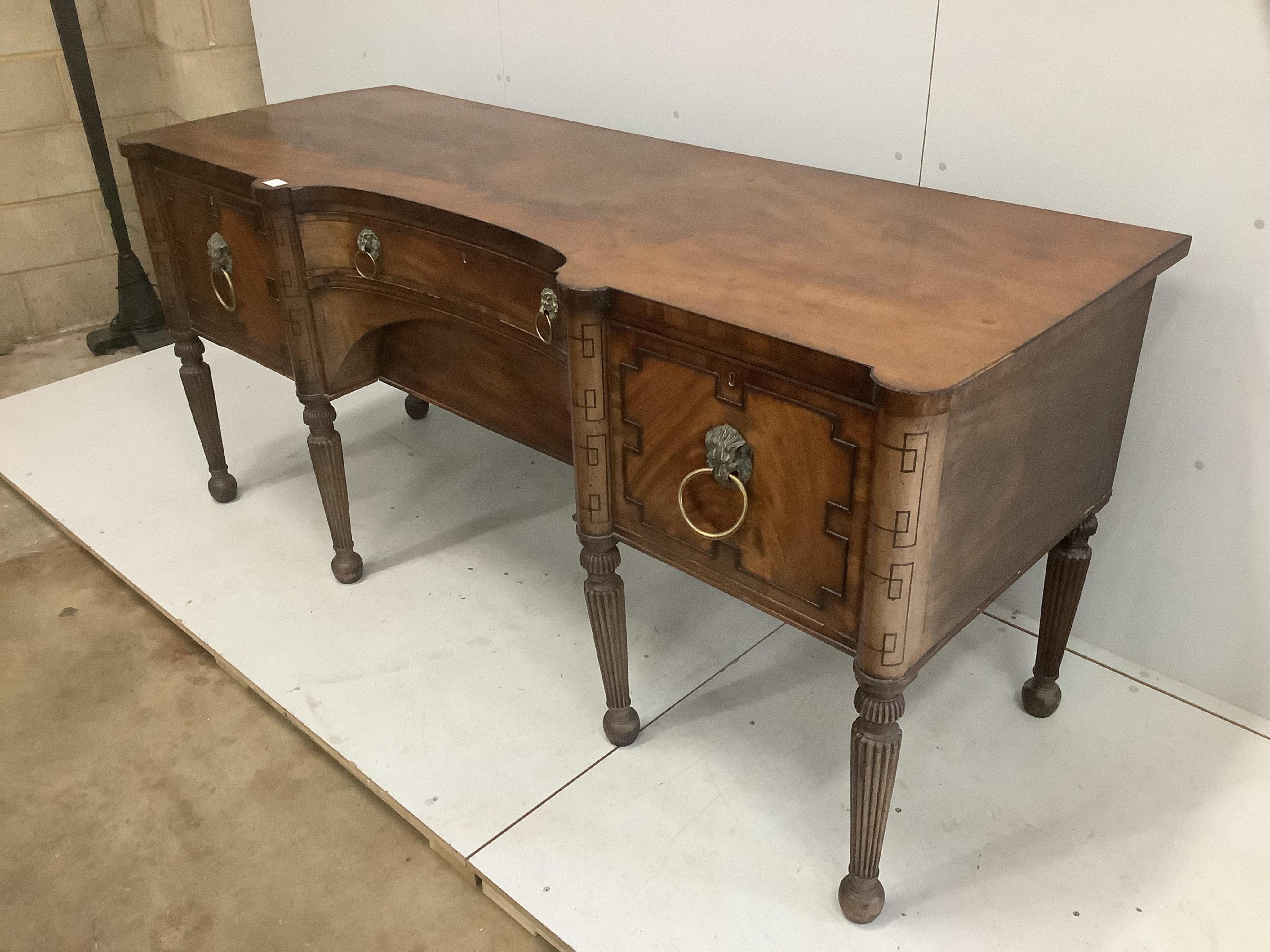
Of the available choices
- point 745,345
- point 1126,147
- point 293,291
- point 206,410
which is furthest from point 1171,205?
point 206,410

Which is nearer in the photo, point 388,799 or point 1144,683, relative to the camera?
point 388,799

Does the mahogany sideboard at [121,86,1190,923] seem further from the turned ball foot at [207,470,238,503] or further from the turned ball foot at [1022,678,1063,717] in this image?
the turned ball foot at [207,470,238,503]

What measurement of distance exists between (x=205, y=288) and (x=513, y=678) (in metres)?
0.93

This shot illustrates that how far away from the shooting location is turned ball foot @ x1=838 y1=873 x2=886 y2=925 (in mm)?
1354

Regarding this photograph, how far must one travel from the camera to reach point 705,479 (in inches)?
50.5

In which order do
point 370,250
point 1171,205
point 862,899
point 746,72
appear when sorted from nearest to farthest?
point 862,899 < point 1171,205 < point 370,250 < point 746,72

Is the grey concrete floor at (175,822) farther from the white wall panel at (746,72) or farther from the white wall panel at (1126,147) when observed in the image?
the white wall panel at (746,72)

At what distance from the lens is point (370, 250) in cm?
170

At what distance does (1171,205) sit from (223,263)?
4.94 ft

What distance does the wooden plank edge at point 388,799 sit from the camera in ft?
4.67

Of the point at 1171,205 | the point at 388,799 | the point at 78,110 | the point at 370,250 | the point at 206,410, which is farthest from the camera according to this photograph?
the point at 78,110

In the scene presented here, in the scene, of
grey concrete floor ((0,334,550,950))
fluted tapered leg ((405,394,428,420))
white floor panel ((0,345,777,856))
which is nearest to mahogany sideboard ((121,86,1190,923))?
white floor panel ((0,345,777,856))

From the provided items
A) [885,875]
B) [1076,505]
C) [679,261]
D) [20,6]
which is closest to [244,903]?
[885,875]

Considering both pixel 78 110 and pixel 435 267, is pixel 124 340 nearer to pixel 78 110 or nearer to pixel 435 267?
pixel 78 110
